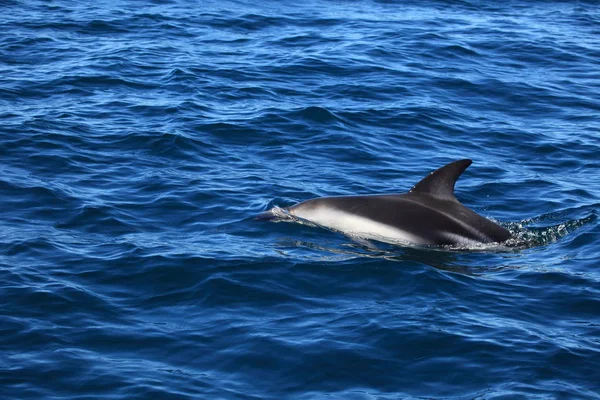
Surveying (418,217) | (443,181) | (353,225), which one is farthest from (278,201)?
(443,181)

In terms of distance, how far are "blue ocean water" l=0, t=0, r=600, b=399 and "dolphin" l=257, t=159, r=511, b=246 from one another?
0.29 m

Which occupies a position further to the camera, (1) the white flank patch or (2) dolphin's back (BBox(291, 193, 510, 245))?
(1) the white flank patch

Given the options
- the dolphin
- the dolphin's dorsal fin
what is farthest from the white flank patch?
the dolphin's dorsal fin

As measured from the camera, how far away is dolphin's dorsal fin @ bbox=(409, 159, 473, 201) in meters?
14.0

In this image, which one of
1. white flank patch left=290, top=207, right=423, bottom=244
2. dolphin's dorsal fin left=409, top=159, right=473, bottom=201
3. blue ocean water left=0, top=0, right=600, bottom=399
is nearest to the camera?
blue ocean water left=0, top=0, right=600, bottom=399

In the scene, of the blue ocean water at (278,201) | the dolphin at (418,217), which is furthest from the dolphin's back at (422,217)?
the blue ocean water at (278,201)

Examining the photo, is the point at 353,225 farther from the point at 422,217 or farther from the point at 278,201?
the point at 278,201

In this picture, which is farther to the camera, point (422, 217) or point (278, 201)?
point (278, 201)

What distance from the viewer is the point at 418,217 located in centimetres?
1425

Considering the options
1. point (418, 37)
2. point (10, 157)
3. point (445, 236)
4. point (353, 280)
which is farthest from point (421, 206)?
point (418, 37)

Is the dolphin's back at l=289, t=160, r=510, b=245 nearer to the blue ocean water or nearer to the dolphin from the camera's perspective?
the dolphin

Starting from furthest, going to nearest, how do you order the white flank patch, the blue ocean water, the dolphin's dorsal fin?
the white flank patch, the dolphin's dorsal fin, the blue ocean water

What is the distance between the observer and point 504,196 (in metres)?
17.0

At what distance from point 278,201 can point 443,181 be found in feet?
10.6
